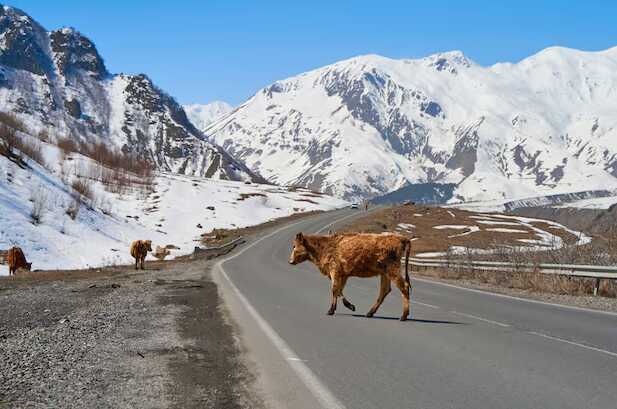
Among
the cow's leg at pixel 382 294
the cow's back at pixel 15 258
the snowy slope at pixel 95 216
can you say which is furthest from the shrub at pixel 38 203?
the cow's leg at pixel 382 294

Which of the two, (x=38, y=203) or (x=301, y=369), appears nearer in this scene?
(x=301, y=369)

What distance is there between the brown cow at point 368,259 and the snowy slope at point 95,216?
1944cm

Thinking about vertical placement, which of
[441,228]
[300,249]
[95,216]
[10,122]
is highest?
[10,122]

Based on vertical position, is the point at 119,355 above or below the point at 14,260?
below

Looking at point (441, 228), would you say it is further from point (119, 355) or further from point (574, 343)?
point (119, 355)

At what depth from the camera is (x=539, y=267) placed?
867 inches

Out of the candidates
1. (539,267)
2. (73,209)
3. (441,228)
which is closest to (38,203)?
(73,209)

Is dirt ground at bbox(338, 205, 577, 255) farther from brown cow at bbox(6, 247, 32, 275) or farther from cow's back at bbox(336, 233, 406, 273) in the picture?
cow's back at bbox(336, 233, 406, 273)

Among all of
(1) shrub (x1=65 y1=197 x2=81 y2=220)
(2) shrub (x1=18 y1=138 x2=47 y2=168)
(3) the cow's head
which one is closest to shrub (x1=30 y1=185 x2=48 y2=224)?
(1) shrub (x1=65 y1=197 x2=81 y2=220)

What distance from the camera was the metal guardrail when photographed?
708 inches

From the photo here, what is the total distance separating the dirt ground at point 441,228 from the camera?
6170 cm

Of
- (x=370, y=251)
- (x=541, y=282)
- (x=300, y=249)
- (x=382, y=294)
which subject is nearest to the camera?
(x=370, y=251)

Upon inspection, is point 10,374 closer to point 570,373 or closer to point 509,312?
point 570,373

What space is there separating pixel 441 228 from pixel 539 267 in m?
54.8
